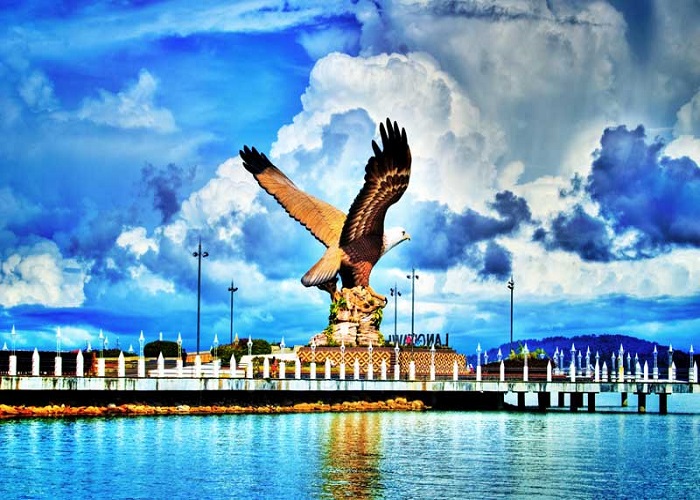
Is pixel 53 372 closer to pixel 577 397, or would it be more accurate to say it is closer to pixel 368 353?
pixel 368 353

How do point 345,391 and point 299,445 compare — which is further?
point 345,391

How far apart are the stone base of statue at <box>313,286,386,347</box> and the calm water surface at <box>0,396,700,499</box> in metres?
12.5

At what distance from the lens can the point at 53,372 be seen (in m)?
57.3

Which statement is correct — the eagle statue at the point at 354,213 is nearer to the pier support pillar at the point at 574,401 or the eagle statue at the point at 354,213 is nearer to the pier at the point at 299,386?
the pier at the point at 299,386

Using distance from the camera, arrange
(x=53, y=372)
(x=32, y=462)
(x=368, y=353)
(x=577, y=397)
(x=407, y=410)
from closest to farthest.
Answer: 1. (x=32, y=462)
2. (x=53, y=372)
3. (x=407, y=410)
4. (x=368, y=353)
5. (x=577, y=397)

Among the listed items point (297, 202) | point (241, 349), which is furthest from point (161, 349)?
point (297, 202)

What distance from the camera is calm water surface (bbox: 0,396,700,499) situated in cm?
3547

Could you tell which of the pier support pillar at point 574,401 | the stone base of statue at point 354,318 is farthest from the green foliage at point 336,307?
the pier support pillar at point 574,401

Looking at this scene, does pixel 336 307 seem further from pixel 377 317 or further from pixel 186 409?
pixel 186 409

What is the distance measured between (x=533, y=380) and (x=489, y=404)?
3485 mm

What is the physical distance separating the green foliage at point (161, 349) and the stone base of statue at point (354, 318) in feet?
46.2

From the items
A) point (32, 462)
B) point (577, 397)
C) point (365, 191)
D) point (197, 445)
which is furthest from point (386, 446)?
point (577, 397)

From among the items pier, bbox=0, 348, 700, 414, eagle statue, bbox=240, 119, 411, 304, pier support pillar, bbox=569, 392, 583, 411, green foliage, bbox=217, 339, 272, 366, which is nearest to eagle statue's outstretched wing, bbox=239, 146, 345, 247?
eagle statue, bbox=240, 119, 411, 304

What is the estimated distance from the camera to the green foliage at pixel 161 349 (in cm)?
8138
